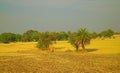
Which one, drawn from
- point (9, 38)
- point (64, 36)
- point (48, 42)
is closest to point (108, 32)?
point (64, 36)

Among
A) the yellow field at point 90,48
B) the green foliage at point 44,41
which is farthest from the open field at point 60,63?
the green foliage at point 44,41

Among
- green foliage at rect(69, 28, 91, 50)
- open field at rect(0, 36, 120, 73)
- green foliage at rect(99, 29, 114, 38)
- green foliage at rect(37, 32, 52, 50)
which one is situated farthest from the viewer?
green foliage at rect(99, 29, 114, 38)

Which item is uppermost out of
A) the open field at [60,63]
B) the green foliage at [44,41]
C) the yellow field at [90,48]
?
the green foliage at [44,41]

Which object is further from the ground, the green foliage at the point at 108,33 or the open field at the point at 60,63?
the green foliage at the point at 108,33

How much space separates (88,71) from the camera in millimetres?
24578

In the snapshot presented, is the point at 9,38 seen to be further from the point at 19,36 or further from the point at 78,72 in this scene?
the point at 78,72

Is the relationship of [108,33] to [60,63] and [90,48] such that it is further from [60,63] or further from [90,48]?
[60,63]

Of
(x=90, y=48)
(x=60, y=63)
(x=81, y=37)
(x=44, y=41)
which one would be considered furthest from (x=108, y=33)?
(x=60, y=63)

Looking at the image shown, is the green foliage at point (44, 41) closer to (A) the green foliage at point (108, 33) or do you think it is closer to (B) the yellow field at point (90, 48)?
(B) the yellow field at point (90, 48)

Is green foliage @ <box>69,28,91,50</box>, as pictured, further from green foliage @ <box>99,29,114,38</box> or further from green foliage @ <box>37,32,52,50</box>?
green foliage @ <box>99,29,114,38</box>

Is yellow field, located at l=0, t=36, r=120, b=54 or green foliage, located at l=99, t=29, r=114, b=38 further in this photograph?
green foliage, located at l=99, t=29, r=114, b=38

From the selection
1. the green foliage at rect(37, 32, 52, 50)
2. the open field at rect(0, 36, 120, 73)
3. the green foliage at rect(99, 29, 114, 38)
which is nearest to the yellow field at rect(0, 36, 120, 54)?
the green foliage at rect(37, 32, 52, 50)

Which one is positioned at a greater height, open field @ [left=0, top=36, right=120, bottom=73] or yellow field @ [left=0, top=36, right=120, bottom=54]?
yellow field @ [left=0, top=36, right=120, bottom=54]

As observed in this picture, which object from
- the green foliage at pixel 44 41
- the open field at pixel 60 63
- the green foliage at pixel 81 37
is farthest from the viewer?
the green foliage at pixel 44 41
